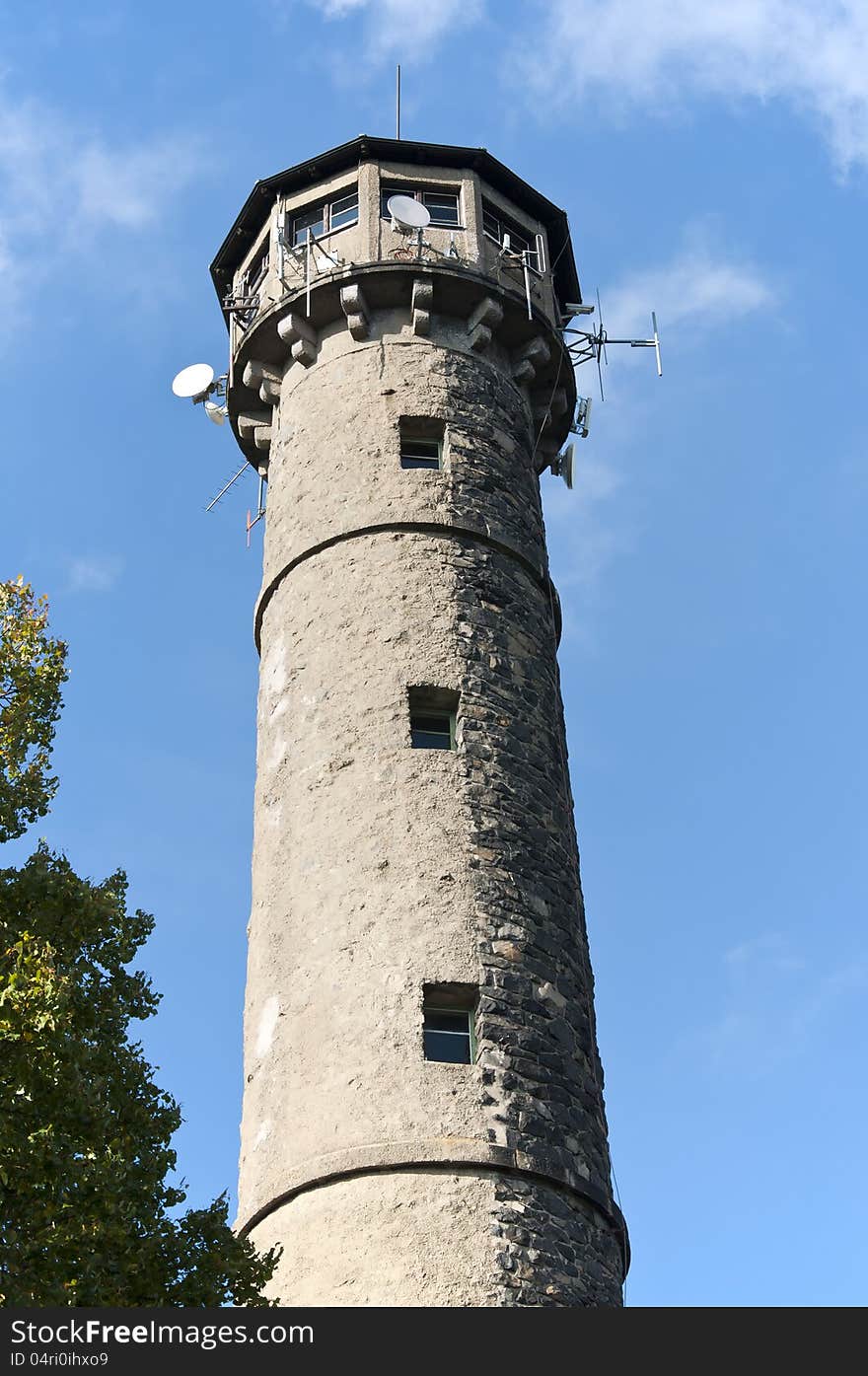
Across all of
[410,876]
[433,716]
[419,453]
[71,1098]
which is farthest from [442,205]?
[71,1098]

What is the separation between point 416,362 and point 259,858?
739 cm

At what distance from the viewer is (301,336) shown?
25344 millimetres

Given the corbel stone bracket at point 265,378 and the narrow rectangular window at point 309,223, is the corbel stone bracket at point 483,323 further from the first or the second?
the narrow rectangular window at point 309,223

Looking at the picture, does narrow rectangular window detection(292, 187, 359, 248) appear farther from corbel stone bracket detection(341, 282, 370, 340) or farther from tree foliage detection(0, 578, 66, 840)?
tree foliage detection(0, 578, 66, 840)

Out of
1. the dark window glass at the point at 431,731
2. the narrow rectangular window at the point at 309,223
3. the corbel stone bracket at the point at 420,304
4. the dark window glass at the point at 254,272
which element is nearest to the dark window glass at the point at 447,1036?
the dark window glass at the point at 431,731

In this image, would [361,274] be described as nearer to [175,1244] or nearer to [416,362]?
[416,362]

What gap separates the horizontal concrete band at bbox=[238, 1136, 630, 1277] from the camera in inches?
676

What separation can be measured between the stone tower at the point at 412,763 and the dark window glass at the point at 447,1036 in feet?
0.11

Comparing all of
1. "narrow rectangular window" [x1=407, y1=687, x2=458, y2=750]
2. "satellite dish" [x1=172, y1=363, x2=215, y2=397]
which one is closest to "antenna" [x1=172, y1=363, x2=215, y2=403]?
"satellite dish" [x1=172, y1=363, x2=215, y2=397]

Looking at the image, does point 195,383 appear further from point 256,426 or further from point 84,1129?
point 84,1129

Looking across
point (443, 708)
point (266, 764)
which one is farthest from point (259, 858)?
point (443, 708)

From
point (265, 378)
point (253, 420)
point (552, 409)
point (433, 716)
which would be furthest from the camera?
point (253, 420)

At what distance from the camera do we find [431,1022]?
18.3 metres

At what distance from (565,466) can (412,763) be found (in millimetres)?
8896
